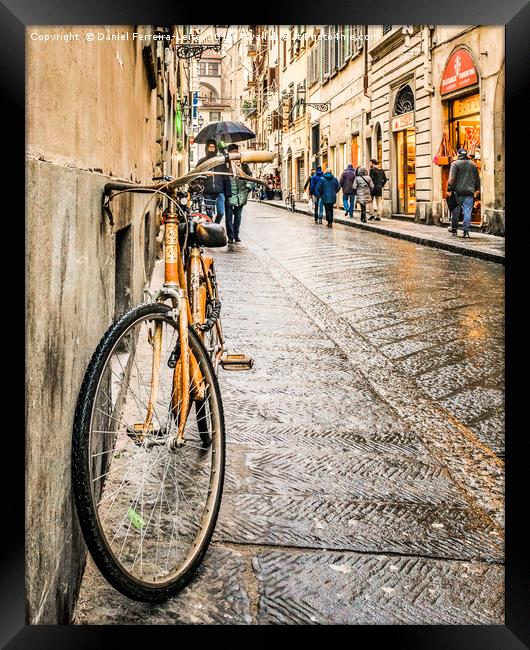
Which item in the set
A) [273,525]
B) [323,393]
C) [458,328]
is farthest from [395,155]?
[273,525]

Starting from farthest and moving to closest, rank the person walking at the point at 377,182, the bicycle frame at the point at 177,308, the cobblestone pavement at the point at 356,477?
the person walking at the point at 377,182
the bicycle frame at the point at 177,308
the cobblestone pavement at the point at 356,477

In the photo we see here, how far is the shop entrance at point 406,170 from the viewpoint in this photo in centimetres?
1906

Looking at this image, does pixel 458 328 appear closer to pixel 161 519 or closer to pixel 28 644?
pixel 161 519

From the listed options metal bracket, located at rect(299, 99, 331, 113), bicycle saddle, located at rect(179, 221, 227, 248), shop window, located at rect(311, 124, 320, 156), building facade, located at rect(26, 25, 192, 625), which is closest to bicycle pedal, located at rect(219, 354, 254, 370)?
bicycle saddle, located at rect(179, 221, 227, 248)

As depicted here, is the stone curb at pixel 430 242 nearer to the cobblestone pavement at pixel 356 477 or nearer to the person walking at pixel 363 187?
Answer: the person walking at pixel 363 187

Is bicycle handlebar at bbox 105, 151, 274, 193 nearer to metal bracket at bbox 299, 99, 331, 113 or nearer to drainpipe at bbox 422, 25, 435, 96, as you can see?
drainpipe at bbox 422, 25, 435, 96

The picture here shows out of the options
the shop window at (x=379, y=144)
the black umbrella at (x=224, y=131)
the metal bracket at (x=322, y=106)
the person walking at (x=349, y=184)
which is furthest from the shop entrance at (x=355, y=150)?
the black umbrella at (x=224, y=131)

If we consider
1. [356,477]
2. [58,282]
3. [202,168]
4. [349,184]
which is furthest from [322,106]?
[58,282]

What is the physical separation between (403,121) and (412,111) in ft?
2.28

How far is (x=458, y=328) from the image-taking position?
5711 millimetres

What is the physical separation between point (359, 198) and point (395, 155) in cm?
181

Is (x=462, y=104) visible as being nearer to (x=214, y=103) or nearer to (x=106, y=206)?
(x=106, y=206)

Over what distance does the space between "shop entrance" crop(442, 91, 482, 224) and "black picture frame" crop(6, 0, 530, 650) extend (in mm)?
13094
